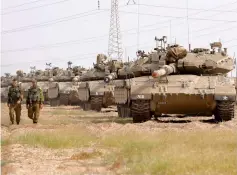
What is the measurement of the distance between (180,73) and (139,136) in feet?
22.0

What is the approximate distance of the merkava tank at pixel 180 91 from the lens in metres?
14.8

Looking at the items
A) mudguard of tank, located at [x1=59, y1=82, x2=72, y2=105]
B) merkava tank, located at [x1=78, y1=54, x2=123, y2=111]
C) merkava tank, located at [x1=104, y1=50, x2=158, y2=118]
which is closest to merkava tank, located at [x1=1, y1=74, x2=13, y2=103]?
mudguard of tank, located at [x1=59, y1=82, x2=72, y2=105]

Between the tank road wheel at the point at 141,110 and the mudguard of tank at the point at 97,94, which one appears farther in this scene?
the mudguard of tank at the point at 97,94

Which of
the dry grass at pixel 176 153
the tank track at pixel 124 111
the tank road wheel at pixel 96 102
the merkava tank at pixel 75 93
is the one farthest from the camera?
the merkava tank at pixel 75 93

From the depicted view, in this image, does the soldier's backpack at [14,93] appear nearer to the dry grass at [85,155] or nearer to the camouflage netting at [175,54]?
the camouflage netting at [175,54]

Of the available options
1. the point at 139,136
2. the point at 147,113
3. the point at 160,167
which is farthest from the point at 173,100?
the point at 160,167

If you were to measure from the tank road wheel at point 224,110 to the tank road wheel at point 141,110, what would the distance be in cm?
215

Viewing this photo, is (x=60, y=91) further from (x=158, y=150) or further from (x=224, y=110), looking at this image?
(x=158, y=150)

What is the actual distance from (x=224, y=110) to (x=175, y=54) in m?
2.85

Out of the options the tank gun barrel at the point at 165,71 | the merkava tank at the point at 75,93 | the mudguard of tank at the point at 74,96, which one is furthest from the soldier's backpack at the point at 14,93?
the mudguard of tank at the point at 74,96

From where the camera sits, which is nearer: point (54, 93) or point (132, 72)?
point (132, 72)

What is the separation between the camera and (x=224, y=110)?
48.8ft

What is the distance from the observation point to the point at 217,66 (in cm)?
1677

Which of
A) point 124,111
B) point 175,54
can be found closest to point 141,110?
point 175,54
